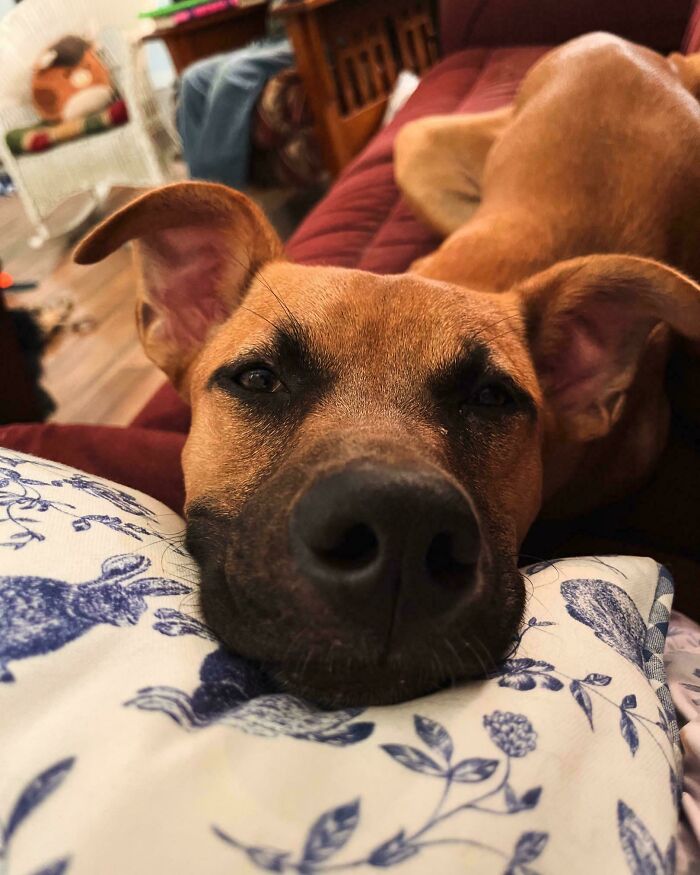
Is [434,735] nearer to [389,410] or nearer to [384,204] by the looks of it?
[389,410]

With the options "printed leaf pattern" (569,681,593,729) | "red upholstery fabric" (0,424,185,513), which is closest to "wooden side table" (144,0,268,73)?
"red upholstery fabric" (0,424,185,513)

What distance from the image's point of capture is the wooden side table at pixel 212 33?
6461 mm

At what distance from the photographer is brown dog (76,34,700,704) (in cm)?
88


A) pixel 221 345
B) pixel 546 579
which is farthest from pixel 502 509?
pixel 221 345

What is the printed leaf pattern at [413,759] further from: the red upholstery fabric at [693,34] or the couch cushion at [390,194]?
the red upholstery fabric at [693,34]

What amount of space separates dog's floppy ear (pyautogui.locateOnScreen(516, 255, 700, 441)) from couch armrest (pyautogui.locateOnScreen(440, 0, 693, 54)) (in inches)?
110

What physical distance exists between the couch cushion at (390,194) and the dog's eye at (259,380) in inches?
52.9

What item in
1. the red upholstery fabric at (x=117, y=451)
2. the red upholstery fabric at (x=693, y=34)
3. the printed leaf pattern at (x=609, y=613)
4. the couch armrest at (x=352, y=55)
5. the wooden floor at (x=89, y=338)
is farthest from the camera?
the couch armrest at (x=352, y=55)

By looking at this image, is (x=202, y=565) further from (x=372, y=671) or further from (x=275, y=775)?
(x=275, y=775)

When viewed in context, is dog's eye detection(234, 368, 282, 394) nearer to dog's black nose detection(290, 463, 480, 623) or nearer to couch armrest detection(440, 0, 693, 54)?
dog's black nose detection(290, 463, 480, 623)

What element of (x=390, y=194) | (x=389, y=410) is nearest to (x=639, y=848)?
(x=389, y=410)

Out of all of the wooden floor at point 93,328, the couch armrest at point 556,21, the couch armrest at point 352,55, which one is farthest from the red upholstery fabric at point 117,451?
the couch armrest at point 352,55

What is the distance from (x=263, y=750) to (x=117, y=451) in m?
1.23

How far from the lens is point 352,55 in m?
5.05
